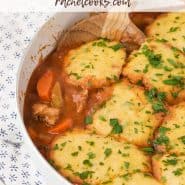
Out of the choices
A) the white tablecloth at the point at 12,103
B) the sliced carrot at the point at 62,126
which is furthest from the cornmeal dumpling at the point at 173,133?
the white tablecloth at the point at 12,103

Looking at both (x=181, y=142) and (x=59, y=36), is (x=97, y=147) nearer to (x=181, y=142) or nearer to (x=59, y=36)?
(x=181, y=142)

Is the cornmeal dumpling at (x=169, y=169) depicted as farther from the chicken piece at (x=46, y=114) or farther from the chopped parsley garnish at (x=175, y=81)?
the chicken piece at (x=46, y=114)

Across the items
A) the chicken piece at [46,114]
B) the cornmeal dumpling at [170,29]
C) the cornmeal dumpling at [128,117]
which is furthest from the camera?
the cornmeal dumpling at [170,29]

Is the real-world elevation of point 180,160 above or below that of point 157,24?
below

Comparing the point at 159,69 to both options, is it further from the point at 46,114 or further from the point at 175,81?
the point at 46,114

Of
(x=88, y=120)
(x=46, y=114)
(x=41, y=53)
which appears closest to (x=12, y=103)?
(x=41, y=53)

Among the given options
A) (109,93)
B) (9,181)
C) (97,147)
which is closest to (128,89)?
(109,93)
